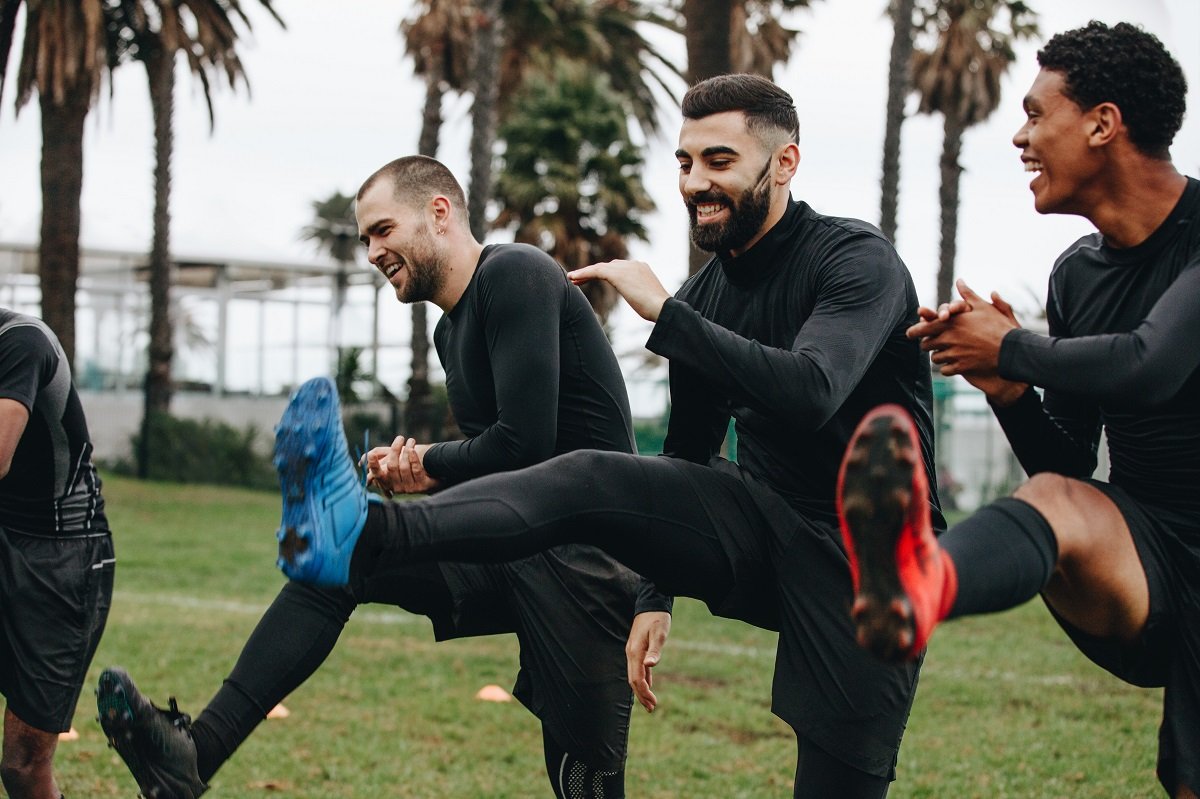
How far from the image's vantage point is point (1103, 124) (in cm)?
350

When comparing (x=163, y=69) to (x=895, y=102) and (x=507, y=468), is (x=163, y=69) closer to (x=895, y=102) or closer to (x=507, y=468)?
(x=895, y=102)

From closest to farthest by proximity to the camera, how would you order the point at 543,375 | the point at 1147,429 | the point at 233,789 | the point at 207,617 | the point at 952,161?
the point at 1147,429
the point at 543,375
the point at 233,789
the point at 207,617
the point at 952,161

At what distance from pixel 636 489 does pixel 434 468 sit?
3.28 ft

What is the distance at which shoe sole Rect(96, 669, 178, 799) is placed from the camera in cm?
381

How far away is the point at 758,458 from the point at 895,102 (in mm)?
18891

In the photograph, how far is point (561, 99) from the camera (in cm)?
2862

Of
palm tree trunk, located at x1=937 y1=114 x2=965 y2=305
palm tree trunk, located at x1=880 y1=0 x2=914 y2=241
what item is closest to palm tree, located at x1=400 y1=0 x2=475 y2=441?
palm tree trunk, located at x1=880 y1=0 x2=914 y2=241

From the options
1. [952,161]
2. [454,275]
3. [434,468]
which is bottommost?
[434,468]

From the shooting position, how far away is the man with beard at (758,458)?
3.44m

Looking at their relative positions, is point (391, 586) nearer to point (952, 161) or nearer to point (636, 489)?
point (636, 489)

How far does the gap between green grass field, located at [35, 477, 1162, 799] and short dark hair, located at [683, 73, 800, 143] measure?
140 inches

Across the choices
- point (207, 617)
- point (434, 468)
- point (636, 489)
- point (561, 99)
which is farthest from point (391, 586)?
point (561, 99)

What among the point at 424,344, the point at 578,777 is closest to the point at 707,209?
the point at 578,777

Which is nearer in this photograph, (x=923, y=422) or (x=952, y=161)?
(x=923, y=422)
